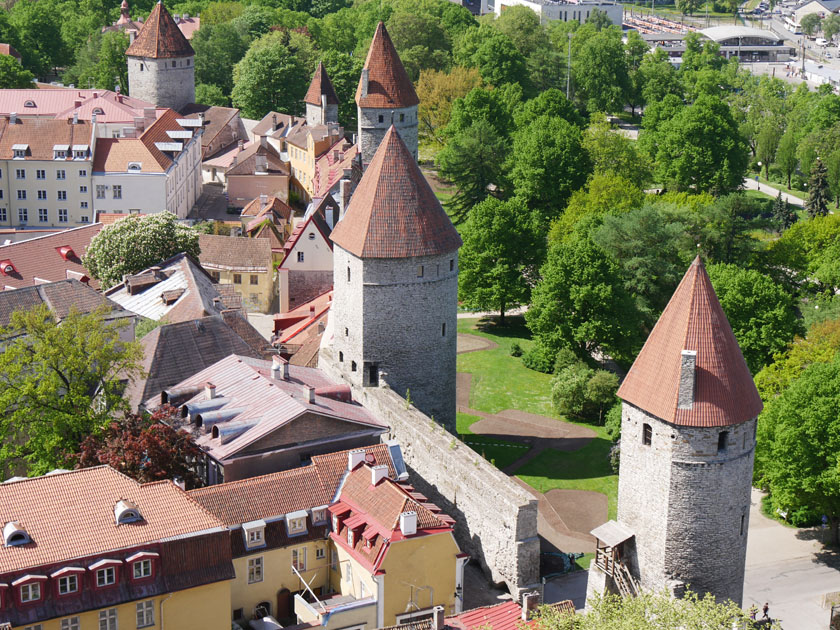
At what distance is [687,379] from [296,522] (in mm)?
13628

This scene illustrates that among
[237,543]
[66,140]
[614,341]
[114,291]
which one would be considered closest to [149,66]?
[66,140]

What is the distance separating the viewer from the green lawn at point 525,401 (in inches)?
2522

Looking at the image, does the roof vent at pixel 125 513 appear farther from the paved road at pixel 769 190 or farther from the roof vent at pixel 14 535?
the paved road at pixel 769 190

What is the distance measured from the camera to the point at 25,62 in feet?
468

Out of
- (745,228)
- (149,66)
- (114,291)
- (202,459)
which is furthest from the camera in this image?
(149,66)

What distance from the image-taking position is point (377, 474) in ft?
154

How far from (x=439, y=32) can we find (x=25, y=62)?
42983 millimetres

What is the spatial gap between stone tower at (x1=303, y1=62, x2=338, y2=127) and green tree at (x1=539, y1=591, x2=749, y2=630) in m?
72.2

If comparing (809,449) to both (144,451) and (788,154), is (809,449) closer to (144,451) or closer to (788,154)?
(144,451)

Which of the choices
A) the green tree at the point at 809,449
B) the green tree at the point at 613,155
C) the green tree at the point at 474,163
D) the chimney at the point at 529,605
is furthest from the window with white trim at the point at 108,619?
the green tree at the point at 613,155

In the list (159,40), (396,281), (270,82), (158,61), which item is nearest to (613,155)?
(270,82)

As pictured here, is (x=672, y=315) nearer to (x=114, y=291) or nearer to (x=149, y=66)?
(x=114, y=291)

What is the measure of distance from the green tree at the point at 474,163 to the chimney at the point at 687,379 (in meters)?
60.5

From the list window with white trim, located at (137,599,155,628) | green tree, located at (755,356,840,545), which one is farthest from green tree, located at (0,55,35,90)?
window with white trim, located at (137,599,155,628)
